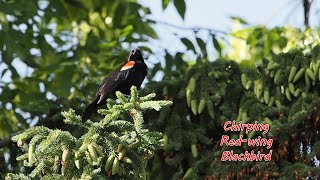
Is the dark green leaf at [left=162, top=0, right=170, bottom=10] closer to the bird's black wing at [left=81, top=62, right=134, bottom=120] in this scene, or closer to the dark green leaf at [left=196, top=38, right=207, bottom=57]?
the dark green leaf at [left=196, top=38, right=207, bottom=57]

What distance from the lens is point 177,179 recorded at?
5.32m

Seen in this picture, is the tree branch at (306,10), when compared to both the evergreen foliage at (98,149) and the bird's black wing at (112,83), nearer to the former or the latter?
the bird's black wing at (112,83)

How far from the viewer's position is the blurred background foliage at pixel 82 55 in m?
5.87

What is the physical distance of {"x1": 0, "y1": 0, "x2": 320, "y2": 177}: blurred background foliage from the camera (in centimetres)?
587

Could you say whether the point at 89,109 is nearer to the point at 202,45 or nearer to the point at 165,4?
the point at 165,4

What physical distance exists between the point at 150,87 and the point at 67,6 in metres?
4.43

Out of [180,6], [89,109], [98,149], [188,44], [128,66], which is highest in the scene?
[180,6]

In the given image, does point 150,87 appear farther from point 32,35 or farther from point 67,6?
point 67,6

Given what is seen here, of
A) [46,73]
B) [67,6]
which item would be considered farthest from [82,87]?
[67,6]

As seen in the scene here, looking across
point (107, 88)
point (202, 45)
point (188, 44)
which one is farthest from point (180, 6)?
point (107, 88)

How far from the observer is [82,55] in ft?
29.7

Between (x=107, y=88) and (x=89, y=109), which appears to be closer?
(x=89, y=109)

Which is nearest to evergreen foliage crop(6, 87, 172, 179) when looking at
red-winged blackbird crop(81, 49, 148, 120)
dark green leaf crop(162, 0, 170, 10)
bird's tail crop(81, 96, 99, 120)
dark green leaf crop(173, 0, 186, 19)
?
bird's tail crop(81, 96, 99, 120)
